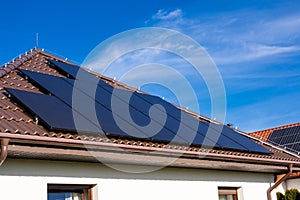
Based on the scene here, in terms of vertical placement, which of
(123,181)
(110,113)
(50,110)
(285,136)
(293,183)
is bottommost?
(123,181)

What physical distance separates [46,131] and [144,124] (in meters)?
2.70

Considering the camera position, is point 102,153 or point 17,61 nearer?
point 102,153

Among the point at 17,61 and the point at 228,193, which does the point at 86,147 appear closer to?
the point at 228,193

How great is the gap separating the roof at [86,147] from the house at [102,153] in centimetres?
2

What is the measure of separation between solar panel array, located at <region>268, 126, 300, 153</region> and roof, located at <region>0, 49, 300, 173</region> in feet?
24.5

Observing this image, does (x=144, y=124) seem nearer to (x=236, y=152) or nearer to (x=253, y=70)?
(x=236, y=152)

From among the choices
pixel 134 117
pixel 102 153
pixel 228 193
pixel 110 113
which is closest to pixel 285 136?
pixel 228 193

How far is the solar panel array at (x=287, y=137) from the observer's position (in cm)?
1950

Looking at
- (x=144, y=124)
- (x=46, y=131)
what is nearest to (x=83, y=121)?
(x=46, y=131)

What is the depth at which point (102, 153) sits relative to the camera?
8.12 meters

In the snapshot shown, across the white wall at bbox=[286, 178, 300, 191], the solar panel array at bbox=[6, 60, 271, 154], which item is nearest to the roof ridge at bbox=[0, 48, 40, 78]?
the solar panel array at bbox=[6, 60, 271, 154]

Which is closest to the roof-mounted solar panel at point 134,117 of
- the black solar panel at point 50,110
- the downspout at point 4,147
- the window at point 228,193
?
Result: the black solar panel at point 50,110

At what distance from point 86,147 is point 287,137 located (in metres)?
15.0

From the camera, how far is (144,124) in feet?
32.2
